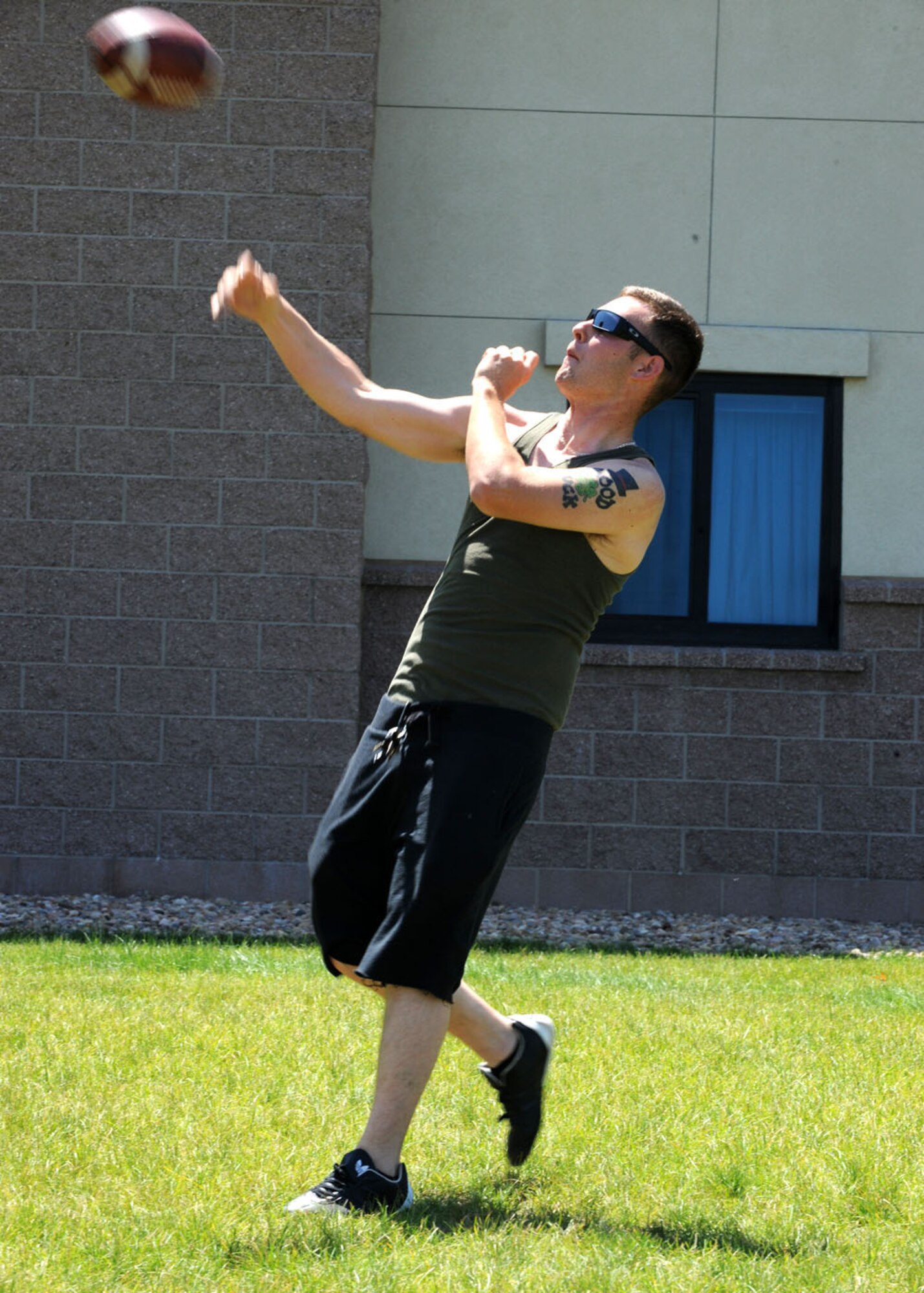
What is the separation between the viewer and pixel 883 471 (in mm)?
9602

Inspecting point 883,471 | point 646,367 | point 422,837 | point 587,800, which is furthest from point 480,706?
point 883,471

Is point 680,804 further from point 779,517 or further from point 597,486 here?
point 597,486

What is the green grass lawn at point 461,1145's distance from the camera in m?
3.11

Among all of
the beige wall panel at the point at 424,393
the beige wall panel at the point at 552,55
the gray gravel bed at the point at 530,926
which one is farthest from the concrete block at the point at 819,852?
the beige wall panel at the point at 552,55

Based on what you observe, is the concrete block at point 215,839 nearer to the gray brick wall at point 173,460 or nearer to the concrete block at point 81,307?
the gray brick wall at point 173,460

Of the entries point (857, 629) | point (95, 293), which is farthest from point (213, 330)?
point (857, 629)

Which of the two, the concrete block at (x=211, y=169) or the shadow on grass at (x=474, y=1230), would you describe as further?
the concrete block at (x=211, y=169)

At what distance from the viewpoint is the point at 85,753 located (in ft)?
29.8

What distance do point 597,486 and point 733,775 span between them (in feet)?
20.0

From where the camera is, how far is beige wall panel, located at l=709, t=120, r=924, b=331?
9.62 m

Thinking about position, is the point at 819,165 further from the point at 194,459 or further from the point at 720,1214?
the point at 720,1214

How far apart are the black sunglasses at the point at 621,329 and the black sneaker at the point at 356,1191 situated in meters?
1.97

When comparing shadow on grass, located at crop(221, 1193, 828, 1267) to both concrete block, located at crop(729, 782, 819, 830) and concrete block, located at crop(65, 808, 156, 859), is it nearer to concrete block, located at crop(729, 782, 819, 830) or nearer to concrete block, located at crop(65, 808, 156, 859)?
concrete block, located at crop(65, 808, 156, 859)

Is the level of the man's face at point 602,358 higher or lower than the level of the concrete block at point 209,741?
higher
